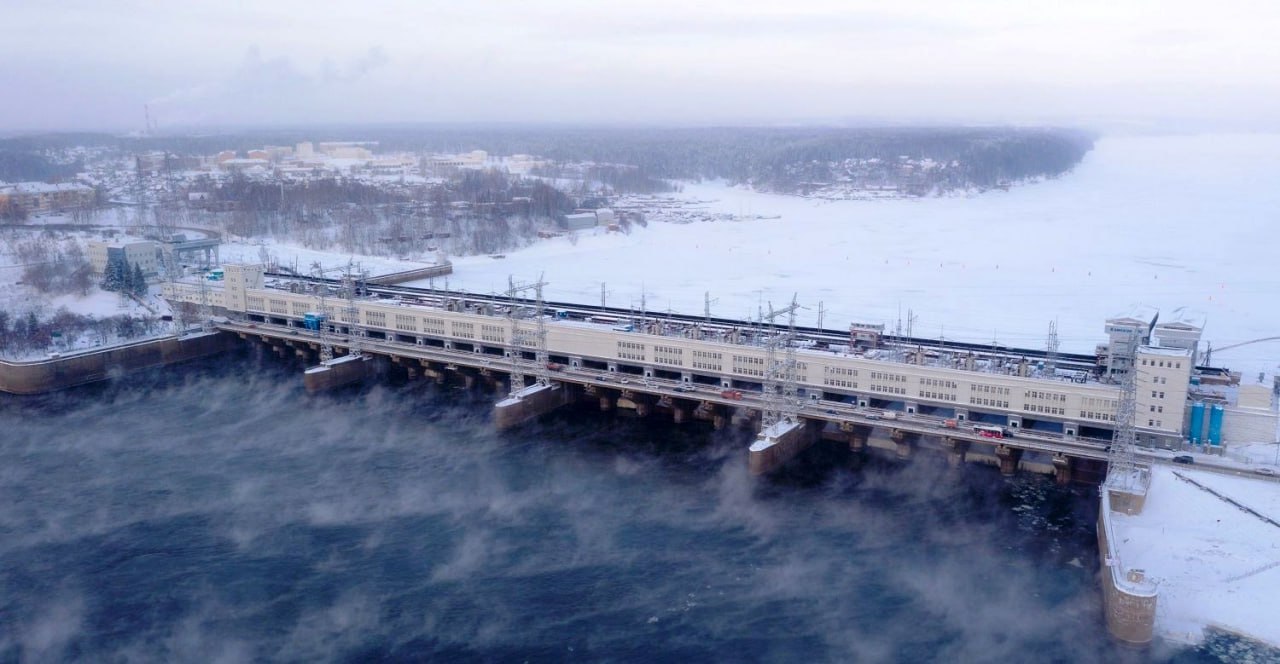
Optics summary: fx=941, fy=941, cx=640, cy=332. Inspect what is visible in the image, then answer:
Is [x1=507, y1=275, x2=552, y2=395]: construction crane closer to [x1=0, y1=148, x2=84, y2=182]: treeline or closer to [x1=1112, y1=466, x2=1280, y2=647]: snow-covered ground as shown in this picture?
[x1=1112, y1=466, x2=1280, y2=647]: snow-covered ground

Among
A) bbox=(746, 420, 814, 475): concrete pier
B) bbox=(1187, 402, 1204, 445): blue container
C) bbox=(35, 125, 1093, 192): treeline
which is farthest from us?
bbox=(35, 125, 1093, 192): treeline

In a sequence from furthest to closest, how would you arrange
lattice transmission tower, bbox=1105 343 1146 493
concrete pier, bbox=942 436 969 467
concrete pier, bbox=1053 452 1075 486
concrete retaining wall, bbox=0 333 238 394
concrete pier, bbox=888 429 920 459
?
concrete retaining wall, bbox=0 333 238 394 < concrete pier, bbox=888 429 920 459 < concrete pier, bbox=942 436 969 467 < concrete pier, bbox=1053 452 1075 486 < lattice transmission tower, bbox=1105 343 1146 493

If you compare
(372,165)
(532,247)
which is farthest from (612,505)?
(372,165)

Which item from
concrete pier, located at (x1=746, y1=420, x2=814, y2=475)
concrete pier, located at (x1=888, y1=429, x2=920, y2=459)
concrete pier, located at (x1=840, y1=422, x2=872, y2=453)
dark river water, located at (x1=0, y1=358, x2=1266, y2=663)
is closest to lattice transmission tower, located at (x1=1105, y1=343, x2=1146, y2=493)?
dark river water, located at (x1=0, y1=358, x2=1266, y2=663)

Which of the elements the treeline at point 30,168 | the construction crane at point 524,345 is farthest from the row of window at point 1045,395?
the treeline at point 30,168

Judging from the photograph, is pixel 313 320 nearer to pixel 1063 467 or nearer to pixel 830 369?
pixel 830 369

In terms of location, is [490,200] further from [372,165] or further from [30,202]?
[372,165]

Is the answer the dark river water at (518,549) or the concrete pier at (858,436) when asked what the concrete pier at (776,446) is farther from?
the concrete pier at (858,436)
